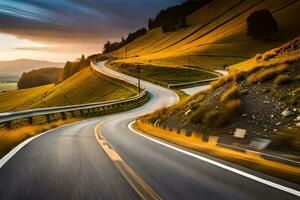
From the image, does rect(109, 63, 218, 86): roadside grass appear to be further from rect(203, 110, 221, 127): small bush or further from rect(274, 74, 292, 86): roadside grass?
rect(274, 74, 292, 86): roadside grass

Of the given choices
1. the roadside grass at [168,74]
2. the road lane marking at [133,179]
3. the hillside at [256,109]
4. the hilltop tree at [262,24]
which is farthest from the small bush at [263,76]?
the hilltop tree at [262,24]

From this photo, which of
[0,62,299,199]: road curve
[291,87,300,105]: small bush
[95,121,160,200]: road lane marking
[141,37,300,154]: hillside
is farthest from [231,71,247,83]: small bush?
[95,121,160,200]: road lane marking

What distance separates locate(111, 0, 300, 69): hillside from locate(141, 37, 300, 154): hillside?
85.0 meters

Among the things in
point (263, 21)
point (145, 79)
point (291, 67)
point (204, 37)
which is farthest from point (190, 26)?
point (291, 67)

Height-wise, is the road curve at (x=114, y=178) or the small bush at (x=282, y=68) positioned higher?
the small bush at (x=282, y=68)

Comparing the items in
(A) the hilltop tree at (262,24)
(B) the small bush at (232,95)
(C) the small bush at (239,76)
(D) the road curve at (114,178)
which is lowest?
(D) the road curve at (114,178)

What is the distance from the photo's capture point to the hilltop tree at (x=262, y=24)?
373 feet

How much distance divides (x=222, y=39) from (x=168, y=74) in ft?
178

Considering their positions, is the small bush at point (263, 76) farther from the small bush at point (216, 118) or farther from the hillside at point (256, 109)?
the small bush at point (216, 118)

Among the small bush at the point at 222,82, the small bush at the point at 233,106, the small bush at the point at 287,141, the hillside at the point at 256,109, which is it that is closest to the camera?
the small bush at the point at 287,141

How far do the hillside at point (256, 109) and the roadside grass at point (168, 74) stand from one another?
61.3 metres

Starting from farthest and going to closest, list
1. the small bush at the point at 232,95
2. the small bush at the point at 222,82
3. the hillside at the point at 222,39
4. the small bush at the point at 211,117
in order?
the hillside at the point at 222,39, the small bush at the point at 222,82, the small bush at the point at 232,95, the small bush at the point at 211,117

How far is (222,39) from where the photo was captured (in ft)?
449

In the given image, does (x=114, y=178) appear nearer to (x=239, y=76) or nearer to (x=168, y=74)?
(x=239, y=76)
